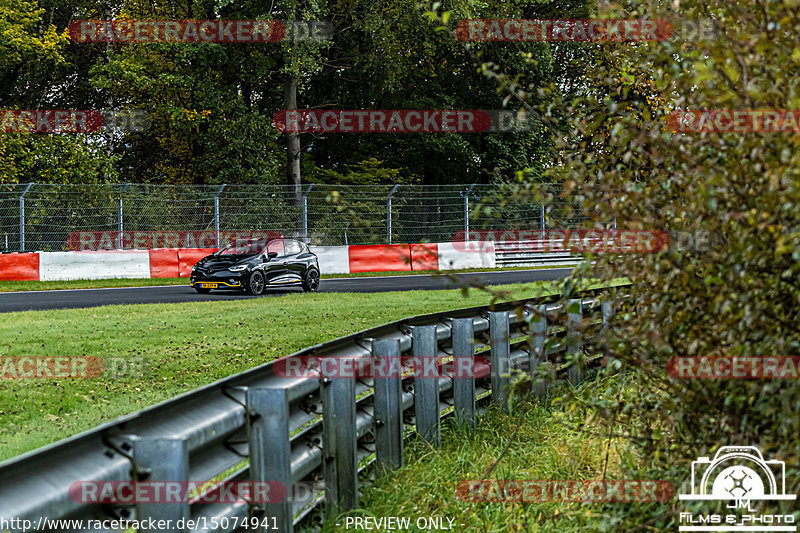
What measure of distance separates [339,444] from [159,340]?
6.80 meters

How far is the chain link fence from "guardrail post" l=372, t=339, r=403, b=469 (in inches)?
616

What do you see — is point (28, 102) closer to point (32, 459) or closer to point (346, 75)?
point (346, 75)

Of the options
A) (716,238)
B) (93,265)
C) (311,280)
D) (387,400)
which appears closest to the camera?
(716,238)

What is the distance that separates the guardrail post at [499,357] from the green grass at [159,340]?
675mm

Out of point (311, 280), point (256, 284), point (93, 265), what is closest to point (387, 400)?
point (256, 284)

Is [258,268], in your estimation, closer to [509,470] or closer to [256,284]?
[256,284]

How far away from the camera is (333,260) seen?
25.9 metres

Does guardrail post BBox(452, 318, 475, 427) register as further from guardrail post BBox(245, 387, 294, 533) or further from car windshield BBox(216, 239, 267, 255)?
car windshield BBox(216, 239, 267, 255)

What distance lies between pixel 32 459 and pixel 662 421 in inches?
118

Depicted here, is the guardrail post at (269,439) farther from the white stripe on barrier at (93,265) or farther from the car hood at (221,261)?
the white stripe on barrier at (93,265)

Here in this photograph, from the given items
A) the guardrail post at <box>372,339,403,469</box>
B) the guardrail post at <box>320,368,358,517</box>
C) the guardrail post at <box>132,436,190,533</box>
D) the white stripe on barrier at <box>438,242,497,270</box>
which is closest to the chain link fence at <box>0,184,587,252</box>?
the white stripe on barrier at <box>438,242,497,270</box>

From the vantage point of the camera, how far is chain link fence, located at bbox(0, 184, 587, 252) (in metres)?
23.4

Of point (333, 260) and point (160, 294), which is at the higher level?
point (333, 260)

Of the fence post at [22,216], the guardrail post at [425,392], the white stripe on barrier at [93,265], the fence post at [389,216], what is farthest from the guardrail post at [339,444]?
the fence post at [389,216]
